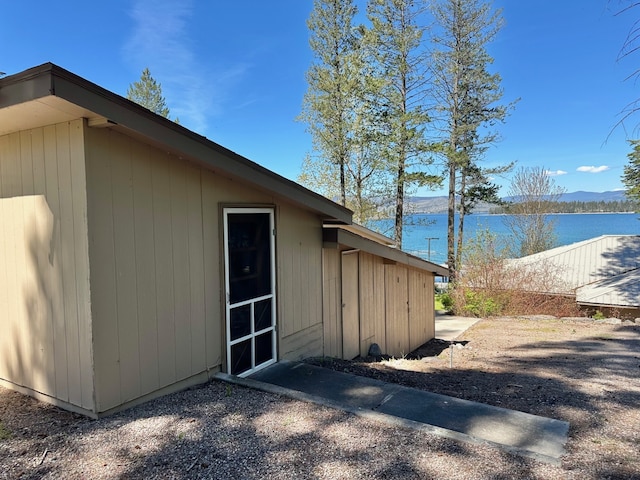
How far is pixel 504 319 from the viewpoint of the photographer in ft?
42.4

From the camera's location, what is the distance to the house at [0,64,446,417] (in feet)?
9.93

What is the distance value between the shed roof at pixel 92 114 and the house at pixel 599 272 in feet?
49.7

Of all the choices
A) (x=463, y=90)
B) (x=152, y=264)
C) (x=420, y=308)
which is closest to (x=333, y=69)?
(x=463, y=90)

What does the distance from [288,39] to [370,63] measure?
419 centimetres

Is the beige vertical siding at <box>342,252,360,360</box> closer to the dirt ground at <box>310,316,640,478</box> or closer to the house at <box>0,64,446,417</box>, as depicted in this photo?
the dirt ground at <box>310,316,640,478</box>

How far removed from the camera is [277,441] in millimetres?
2770

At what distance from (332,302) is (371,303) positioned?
1662 mm

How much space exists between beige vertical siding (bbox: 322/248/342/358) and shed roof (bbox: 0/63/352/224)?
8.41 feet

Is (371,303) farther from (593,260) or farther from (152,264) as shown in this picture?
(593,260)

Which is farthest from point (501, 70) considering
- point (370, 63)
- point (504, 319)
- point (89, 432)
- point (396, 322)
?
point (89, 432)

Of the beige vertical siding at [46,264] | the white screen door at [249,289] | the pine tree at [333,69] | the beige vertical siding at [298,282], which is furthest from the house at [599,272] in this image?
the beige vertical siding at [46,264]

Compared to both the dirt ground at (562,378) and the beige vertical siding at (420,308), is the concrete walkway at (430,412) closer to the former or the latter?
the dirt ground at (562,378)

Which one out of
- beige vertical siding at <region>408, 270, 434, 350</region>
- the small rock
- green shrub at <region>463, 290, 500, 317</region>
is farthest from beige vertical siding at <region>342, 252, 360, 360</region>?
green shrub at <region>463, 290, 500, 317</region>

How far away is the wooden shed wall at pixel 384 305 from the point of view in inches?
254
